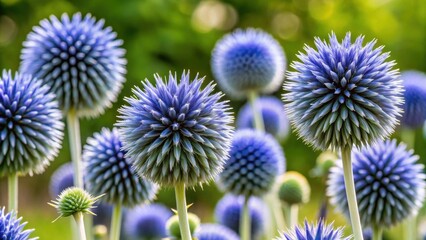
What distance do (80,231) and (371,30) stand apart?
11453 mm

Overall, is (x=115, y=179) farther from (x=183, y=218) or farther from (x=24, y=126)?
(x=183, y=218)

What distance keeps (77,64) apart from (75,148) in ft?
1.62

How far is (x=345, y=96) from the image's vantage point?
209 cm

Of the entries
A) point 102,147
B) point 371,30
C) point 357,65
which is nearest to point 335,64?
point 357,65

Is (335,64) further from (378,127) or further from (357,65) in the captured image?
(378,127)

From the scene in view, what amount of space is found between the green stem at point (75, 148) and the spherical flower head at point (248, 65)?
3.71ft

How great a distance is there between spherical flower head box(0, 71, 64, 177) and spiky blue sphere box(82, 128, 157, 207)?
19 centimetres

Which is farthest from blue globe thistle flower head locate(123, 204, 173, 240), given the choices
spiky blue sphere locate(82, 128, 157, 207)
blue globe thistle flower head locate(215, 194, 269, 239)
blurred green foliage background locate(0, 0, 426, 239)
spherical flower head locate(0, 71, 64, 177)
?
blurred green foliage background locate(0, 0, 426, 239)

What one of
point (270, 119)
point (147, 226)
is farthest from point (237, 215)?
point (270, 119)

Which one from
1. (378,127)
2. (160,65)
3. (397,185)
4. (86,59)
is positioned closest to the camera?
(378,127)

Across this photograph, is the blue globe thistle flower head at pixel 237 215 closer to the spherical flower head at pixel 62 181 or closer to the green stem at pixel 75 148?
the spherical flower head at pixel 62 181

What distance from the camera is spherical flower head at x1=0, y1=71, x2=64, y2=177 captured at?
2.66 meters

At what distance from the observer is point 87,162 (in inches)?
115

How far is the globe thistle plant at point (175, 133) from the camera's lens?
203cm
